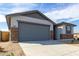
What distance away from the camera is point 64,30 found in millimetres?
16234

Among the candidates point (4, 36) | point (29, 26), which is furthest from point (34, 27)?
point (4, 36)

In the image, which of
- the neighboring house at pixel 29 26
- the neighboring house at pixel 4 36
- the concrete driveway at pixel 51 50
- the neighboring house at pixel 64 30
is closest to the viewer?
the concrete driveway at pixel 51 50

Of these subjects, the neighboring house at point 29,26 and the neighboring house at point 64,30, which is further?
the neighboring house at point 64,30

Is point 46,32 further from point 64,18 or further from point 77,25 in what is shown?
point 77,25

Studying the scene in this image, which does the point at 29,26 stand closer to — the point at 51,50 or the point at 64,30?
the point at 64,30

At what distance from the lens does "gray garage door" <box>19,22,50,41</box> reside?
14.4 m

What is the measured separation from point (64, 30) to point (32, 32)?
149 inches

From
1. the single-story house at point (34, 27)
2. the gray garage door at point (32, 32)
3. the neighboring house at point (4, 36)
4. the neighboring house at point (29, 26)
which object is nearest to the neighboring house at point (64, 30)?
the single-story house at point (34, 27)

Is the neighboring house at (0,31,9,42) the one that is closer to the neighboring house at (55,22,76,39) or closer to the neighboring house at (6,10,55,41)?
the neighboring house at (6,10,55,41)

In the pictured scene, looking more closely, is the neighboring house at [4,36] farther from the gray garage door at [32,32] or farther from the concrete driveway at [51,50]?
the concrete driveway at [51,50]

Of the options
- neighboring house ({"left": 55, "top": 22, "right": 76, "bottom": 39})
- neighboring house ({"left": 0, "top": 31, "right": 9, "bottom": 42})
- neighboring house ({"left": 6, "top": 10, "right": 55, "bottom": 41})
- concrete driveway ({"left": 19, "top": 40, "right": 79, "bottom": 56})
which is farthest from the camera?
neighboring house ({"left": 0, "top": 31, "right": 9, "bottom": 42})

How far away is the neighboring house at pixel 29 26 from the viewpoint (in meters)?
14.3

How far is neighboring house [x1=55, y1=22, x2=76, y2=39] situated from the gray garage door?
1372 millimetres

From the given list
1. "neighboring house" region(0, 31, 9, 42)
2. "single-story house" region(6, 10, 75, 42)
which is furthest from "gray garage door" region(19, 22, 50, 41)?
"neighboring house" region(0, 31, 9, 42)
